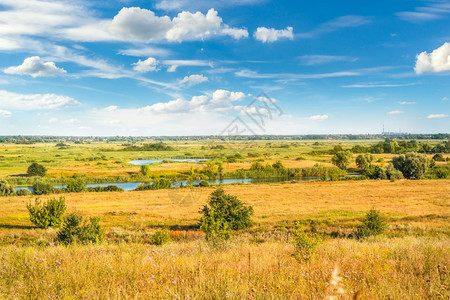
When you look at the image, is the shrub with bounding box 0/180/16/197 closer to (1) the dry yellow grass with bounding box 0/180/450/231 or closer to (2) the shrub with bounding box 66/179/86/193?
(1) the dry yellow grass with bounding box 0/180/450/231

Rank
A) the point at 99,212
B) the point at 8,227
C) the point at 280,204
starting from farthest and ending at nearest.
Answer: the point at 280,204 → the point at 99,212 → the point at 8,227

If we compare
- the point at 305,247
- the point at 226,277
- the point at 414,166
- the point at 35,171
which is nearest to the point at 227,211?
the point at 305,247

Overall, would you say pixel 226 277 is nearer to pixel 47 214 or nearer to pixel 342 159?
pixel 47 214

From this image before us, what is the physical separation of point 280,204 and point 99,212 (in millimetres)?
26368

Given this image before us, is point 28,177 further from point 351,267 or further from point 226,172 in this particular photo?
point 351,267

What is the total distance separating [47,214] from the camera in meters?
25.4

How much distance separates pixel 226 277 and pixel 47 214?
27.6 meters

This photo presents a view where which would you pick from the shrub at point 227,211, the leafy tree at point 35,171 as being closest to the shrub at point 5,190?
the leafy tree at point 35,171

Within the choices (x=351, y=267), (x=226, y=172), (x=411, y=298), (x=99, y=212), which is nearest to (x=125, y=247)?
(x=351, y=267)

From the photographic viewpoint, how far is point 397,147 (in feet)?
496

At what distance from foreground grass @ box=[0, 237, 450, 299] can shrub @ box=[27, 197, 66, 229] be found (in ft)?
80.0

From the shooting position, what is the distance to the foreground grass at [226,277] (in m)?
3.50

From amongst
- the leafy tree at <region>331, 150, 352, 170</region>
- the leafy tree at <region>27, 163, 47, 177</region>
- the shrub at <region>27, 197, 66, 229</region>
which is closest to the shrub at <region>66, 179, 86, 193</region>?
the leafy tree at <region>27, 163, 47, 177</region>

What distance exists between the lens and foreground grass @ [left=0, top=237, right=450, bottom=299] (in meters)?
3.50
